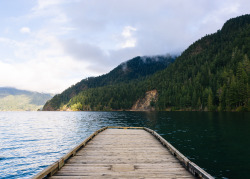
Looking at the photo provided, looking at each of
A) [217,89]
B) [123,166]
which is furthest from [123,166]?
[217,89]

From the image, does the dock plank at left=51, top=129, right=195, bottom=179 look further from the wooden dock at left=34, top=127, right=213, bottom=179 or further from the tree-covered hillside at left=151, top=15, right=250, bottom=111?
the tree-covered hillside at left=151, top=15, right=250, bottom=111

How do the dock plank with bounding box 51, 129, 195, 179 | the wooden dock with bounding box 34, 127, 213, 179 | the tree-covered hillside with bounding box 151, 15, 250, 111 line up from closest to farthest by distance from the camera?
the wooden dock with bounding box 34, 127, 213, 179 → the dock plank with bounding box 51, 129, 195, 179 → the tree-covered hillside with bounding box 151, 15, 250, 111

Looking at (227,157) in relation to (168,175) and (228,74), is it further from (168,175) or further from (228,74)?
(228,74)

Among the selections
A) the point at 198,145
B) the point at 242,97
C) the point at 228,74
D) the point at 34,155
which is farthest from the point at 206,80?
the point at 34,155

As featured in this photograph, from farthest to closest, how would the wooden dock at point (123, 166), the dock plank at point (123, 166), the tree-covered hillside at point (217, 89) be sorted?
the tree-covered hillside at point (217, 89) → the dock plank at point (123, 166) → the wooden dock at point (123, 166)

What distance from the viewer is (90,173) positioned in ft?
25.0

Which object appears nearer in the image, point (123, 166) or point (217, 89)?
point (123, 166)

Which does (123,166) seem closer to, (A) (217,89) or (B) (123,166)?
(B) (123,166)

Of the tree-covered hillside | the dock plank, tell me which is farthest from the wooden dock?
the tree-covered hillside

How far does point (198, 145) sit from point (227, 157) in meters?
4.89

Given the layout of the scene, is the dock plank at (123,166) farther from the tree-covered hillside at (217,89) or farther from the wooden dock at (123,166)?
the tree-covered hillside at (217,89)

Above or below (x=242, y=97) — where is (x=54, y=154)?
below

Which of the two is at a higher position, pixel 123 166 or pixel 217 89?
pixel 217 89

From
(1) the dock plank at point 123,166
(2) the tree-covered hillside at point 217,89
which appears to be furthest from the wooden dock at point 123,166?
(2) the tree-covered hillside at point 217,89
